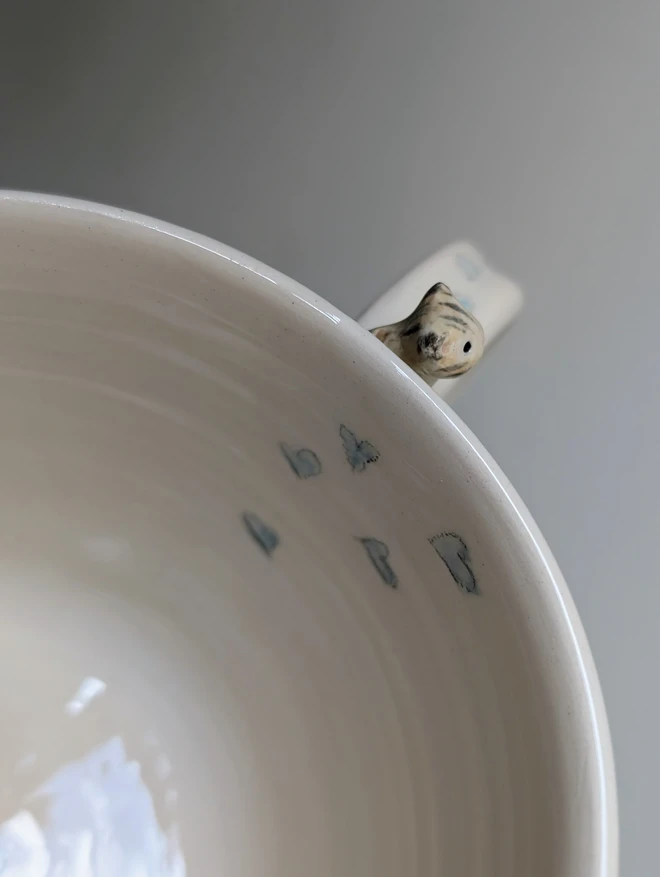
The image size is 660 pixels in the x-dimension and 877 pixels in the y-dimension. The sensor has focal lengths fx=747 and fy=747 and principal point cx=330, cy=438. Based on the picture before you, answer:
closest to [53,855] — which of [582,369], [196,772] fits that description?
[196,772]

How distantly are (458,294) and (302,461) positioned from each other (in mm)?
152

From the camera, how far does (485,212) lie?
2.08 feet

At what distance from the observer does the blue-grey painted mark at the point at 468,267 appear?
46 centimetres

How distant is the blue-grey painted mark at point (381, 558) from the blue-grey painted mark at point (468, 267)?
0.19 metres

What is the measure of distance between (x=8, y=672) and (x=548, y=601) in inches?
16.4

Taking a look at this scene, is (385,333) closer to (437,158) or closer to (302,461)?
(302,461)

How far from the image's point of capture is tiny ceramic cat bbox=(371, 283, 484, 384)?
0.37 m

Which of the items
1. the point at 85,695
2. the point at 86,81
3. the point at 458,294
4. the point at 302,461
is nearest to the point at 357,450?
the point at 302,461

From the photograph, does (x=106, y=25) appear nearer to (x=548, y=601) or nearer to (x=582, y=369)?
(x=582, y=369)

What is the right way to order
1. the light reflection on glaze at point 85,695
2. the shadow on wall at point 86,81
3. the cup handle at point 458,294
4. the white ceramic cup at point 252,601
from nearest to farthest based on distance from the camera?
the white ceramic cup at point 252,601, the cup handle at point 458,294, the light reflection on glaze at point 85,695, the shadow on wall at point 86,81

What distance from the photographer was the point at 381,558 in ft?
1.22

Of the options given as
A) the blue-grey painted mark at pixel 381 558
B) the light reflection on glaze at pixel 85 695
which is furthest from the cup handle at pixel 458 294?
the light reflection on glaze at pixel 85 695

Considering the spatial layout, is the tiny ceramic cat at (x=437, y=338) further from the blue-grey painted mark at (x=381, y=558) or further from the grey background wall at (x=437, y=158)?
the grey background wall at (x=437, y=158)

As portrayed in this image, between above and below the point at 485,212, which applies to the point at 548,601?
below
